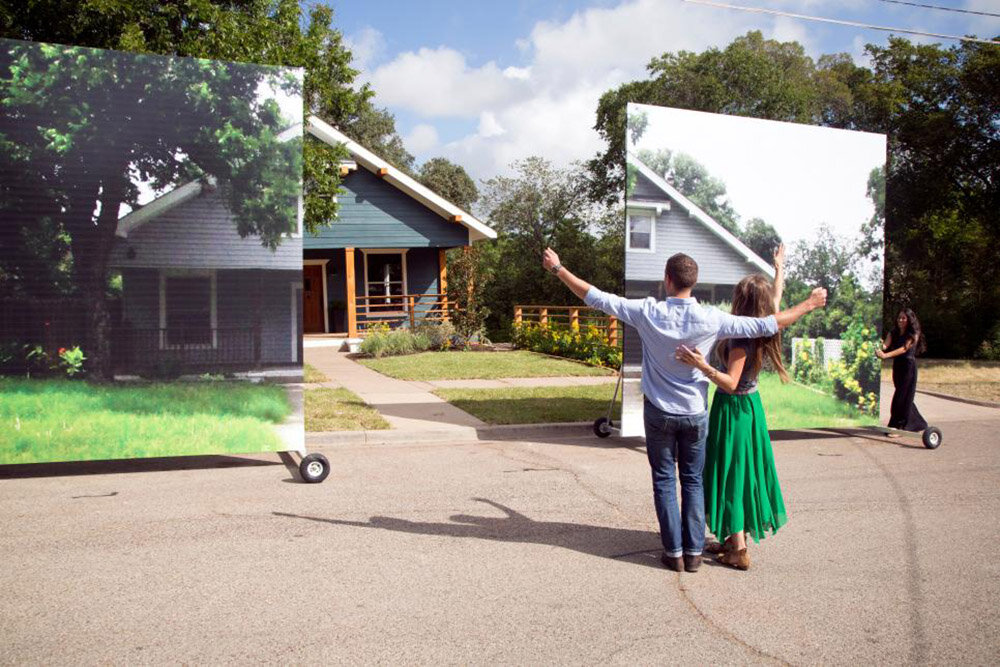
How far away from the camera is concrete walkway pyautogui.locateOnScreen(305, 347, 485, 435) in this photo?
10688 millimetres

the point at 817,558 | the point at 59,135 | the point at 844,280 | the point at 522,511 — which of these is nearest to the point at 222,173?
the point at 59,135

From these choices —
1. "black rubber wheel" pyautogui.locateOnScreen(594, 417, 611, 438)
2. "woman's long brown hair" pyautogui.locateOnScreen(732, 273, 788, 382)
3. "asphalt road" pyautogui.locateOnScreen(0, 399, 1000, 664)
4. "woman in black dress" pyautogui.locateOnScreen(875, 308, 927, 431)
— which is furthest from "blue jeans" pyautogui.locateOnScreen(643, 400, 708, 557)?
"woman in black dress" pyautogui.locateOnScreen(875, 308, 927, 431)

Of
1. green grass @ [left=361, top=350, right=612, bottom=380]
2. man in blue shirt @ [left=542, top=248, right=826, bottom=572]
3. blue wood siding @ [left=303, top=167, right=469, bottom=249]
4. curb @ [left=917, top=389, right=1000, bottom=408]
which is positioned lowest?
curb @ [left=917, top=389, right=1000, bottom=408]

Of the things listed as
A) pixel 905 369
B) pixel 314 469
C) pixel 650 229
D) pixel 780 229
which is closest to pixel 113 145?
pixel 314 469

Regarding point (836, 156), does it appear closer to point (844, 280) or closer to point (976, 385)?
point (844, 280)

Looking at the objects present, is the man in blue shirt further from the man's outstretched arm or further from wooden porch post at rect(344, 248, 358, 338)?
wooden porch post at rect(344, 248, 358, 338)

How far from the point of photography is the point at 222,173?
7723 millimetres

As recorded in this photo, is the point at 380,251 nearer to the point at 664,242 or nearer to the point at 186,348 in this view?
the point at 664,242

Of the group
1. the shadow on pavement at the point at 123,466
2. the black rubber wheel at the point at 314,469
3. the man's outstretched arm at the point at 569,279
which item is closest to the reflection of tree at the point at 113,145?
the shadow on pavement at the point at 123,466

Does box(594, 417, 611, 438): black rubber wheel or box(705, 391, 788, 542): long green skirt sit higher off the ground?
box(705, 391, 788, 542): long green skirt

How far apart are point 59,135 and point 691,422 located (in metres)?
5.88

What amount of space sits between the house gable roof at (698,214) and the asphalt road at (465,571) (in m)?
2.69

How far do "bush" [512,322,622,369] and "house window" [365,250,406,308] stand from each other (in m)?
5.11

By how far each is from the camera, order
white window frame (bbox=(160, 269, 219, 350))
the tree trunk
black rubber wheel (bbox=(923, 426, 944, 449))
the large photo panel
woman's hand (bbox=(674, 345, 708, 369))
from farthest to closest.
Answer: black rubber wheel (bbox=(923, 426, 944, 449)), the large photo panel, white window frame (bbox=(160, 269, 219, 350)), the tree trunk, woman's hand (bbox=(674, 345, 708, 369))
